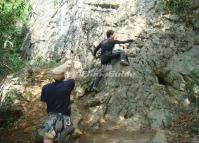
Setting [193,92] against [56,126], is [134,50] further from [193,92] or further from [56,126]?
[56,126]

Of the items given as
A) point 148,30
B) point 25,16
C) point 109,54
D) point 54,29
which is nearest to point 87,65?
point 109,54

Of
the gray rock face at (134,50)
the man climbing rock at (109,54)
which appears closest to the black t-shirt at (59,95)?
the gray rock face at (134,50)

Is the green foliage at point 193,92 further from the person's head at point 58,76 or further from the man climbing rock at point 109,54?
the person's head at point 58,76

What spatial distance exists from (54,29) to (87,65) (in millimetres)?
3655

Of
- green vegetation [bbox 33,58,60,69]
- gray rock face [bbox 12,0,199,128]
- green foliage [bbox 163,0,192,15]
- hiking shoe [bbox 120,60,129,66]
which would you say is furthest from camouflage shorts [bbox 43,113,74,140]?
green foliage [bbox 163,0,192,15]

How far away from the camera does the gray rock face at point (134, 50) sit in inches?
480

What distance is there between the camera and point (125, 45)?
14008 mm

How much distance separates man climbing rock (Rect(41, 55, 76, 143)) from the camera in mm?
8367

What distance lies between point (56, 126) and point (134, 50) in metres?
5.99

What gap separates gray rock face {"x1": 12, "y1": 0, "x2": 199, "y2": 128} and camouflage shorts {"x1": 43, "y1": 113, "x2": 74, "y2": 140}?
3537mm

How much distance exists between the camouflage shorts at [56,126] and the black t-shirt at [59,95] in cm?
11

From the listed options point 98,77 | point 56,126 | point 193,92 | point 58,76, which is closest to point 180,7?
point 193,92

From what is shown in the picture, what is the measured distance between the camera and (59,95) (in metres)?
8.34

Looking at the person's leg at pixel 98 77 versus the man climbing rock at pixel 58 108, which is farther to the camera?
the person's leg at pixel 98 77
